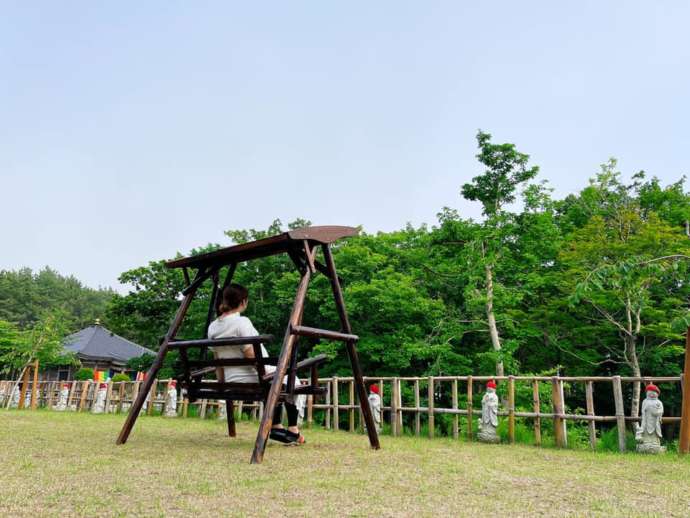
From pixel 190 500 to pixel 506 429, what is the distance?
635 centimetres

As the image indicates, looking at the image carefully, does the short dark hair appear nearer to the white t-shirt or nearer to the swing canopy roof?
the white t-shirt

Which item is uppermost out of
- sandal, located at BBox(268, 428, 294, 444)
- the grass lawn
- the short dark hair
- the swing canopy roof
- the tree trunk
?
the tree trunk

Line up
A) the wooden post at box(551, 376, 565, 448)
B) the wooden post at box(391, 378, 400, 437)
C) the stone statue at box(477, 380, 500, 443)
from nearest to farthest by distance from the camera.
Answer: the wooden post at box(551, 376, 565, 448) → the stone statue at box(477, 380, 500, 443) → the wooden post at box(391, 378, 400, 437)

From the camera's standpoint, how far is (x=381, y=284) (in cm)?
2067

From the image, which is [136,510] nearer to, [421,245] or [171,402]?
[171,402]

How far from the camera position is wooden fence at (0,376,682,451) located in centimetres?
739

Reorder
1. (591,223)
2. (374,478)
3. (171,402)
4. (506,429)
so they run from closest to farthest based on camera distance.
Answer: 1. (374,478)
2. (506,429)
3. (171,402)
4. (591,223)

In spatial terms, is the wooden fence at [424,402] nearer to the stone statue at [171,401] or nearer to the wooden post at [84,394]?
the wooden post at [84,394]

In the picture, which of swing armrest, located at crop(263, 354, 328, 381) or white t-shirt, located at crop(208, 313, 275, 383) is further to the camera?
white t-shirt, located at crop(208, 313, 275, 383)

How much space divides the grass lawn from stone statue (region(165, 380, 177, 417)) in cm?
1000

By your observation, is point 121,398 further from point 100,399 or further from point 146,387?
point 146,387

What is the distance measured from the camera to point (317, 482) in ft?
11.6

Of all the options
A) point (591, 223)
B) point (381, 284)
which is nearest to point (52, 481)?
point (381, 284)

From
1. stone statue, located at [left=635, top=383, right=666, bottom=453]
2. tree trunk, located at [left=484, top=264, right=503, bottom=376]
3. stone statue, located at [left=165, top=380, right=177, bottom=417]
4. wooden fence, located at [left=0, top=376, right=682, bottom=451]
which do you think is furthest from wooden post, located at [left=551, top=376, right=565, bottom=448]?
stone statue, located at [left=165, top=380, right=177, bottom=417]
